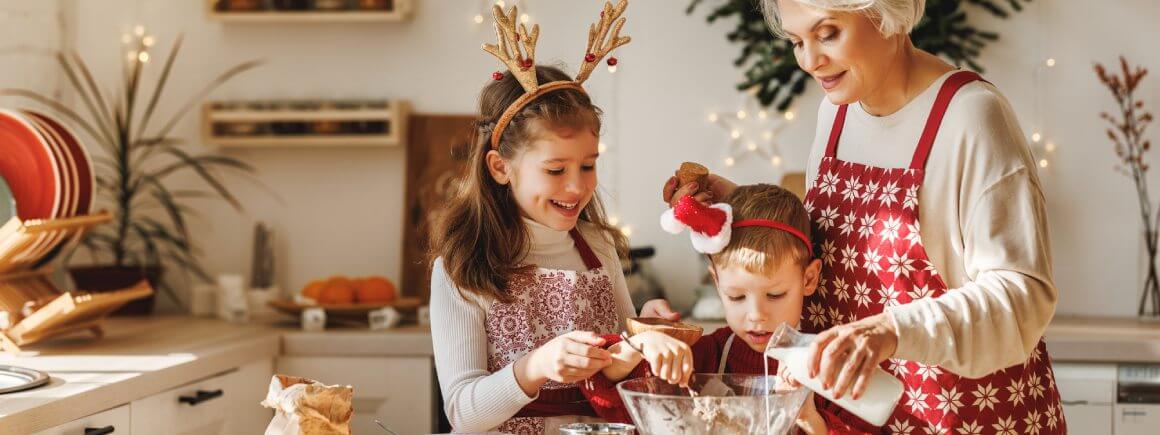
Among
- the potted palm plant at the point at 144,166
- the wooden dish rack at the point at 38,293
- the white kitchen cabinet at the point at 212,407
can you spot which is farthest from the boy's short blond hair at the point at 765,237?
the potted palm plant at the point at 144,166

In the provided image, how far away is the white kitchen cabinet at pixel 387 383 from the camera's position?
286 centimetres

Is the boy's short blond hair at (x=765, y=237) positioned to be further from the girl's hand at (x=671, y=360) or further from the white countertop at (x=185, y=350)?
the white countertop at (x=185, y=350)

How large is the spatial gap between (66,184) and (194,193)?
94cm

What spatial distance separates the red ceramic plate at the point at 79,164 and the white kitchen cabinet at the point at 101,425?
61 centimetres

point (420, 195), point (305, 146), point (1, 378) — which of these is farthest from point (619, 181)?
point (1, 378)

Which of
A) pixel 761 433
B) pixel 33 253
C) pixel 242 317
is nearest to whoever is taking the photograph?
pixel 761 433

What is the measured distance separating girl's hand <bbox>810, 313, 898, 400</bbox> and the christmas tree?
2.04 metres

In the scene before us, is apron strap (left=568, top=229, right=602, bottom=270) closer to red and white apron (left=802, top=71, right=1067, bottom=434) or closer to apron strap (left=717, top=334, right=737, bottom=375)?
apron strap (left=717, top=334, right=737, bottom=375)

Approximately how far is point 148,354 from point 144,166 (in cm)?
114

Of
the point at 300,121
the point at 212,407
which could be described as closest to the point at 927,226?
the point at 212,407

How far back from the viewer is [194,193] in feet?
11.2

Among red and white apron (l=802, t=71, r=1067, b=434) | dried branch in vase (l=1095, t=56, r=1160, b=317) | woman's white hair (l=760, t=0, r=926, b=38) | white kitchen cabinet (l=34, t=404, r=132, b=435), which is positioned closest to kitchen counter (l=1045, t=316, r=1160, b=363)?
dried branch in vase (l=1095, t=56, r=1160, b=317)

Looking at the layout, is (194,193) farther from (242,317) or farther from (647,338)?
(647,338)

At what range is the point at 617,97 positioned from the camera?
11.0ft
